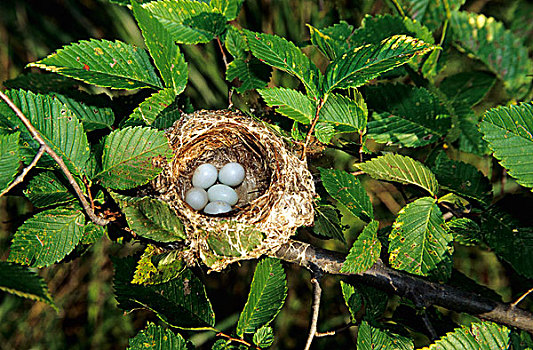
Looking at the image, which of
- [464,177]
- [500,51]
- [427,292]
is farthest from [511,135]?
[500,51]

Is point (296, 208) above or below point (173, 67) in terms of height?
below

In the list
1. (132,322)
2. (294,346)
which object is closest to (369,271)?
(294,346)

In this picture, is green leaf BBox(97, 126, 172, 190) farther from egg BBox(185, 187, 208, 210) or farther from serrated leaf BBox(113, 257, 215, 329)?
egg BBox(185, 187, 208, 210)

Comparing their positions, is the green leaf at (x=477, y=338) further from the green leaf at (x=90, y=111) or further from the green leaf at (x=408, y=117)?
the green leaf at (x=90, y=111)

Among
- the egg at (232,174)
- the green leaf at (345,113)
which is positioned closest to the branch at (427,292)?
the green leaf at (345,113)

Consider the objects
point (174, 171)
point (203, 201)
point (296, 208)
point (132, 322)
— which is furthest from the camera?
point (132, 322)

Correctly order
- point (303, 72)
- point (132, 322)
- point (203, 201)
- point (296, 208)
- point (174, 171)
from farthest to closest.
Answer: point (132, 322) → point (203, 201) → point (174, 171) → point (296, 208) → point (303, 72)

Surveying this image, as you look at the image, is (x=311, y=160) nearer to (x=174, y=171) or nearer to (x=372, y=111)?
(x=372, y=111)
